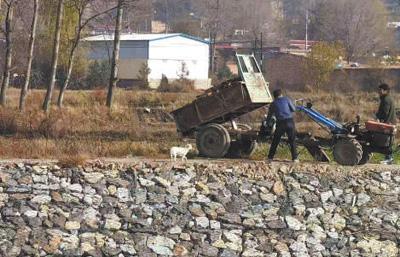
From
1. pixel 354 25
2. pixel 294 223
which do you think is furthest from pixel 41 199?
pixel 354 25

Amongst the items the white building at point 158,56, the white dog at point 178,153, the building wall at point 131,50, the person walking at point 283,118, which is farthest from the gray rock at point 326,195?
the building wall at point 131,50

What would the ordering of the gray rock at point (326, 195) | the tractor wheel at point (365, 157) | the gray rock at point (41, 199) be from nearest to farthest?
the gray rock at point (41, 199), the gray rock at point (326, 195), the tractor wheel at point (365, 157)

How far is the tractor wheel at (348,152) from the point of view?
17.0m

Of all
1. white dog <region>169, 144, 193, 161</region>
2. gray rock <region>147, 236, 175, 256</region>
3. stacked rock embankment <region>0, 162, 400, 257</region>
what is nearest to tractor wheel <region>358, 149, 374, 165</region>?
stacked rock embankment <region>0, 162, 400, 257</region>

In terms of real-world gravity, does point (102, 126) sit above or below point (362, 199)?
above

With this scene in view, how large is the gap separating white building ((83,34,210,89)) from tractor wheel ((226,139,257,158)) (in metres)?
46.5

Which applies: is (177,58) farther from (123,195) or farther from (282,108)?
(123,195)

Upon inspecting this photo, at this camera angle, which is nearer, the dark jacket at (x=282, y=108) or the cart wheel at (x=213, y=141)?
the dark jacket at (x=282, y=108)

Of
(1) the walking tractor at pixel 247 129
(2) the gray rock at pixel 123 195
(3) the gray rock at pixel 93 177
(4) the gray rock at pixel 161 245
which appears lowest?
(4) the gray rock at pixel 161 245

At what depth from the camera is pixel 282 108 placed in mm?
17047

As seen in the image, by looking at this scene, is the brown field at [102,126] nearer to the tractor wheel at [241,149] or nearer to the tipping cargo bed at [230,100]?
the tipping cargo bed at [230,100]

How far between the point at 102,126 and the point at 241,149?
11629 mm

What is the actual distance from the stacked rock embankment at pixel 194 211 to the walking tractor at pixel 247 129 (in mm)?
1067

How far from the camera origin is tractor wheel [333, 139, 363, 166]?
17.0 metres
